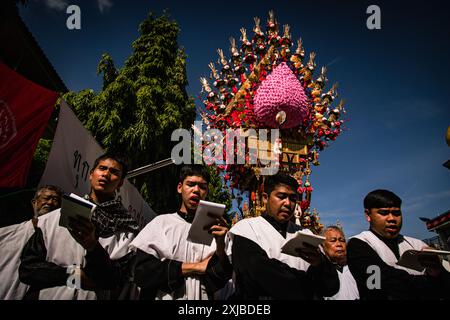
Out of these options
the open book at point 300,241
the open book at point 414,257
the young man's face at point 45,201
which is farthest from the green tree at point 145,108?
the open book at point 414,257

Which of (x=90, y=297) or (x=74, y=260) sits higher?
(x=74, y=260)

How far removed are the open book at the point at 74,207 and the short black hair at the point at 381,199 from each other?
8.30 feet

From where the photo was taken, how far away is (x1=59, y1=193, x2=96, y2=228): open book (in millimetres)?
1976

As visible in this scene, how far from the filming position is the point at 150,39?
12.5m

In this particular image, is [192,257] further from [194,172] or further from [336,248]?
[336,248]

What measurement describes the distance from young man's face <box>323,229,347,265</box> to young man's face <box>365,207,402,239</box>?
1.30m

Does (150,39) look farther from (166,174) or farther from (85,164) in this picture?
(85,164)

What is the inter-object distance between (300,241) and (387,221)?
121 cm

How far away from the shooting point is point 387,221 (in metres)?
2.88

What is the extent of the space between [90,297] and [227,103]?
734cm

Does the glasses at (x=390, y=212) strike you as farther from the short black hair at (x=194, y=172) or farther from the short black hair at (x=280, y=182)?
the short black hair at (x=194, y=172)

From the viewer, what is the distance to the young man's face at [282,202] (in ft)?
9.17

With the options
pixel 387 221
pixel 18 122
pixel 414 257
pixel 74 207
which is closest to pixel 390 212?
pixel 387 221
